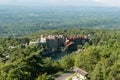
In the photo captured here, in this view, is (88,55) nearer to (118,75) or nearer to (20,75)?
(118,75)

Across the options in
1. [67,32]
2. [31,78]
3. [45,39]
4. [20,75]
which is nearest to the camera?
[20,75]

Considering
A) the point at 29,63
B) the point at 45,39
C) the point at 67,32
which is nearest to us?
the point at 29,63

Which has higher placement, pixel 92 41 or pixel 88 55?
pixel 88 55

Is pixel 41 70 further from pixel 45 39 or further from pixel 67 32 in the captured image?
pixel 67 32

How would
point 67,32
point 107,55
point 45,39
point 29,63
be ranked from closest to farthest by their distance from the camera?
1. point 29,63
2. point 107,55
3. point 45,39
4. point 67,32

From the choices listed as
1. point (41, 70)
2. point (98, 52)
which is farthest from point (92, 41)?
point (41, 70)

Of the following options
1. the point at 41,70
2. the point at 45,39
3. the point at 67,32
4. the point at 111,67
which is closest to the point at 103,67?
the point at 111,67

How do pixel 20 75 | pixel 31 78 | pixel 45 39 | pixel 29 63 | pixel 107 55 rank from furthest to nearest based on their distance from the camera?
1. pixel 45 39
2. pixel 107 55
3. pixel 29 63
4. pixel 31 78
5. pixel 20 75

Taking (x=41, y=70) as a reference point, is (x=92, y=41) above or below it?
below

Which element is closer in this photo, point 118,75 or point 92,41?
point 118,75
